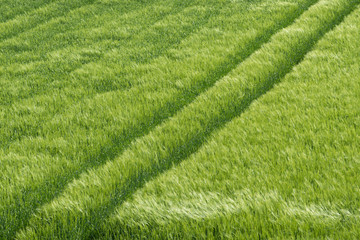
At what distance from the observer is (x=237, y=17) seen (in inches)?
306

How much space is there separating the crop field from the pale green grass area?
0.01 meters

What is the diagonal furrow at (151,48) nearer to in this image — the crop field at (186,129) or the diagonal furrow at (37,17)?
the crop field at (186,129)

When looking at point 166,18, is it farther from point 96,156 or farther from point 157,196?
point 157,196

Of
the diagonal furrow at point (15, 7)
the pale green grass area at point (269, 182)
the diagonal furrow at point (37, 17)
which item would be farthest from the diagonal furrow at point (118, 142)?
the diagonal furrow at point (15, 7)

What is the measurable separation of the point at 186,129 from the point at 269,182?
1.37 meters

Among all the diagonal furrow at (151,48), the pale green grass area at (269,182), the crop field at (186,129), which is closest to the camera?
the pale green grass area at (269,182)

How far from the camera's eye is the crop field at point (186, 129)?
2695mm

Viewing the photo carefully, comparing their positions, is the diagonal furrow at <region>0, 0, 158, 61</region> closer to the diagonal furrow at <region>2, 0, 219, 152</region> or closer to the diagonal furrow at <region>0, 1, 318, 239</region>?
the diagonal furrow at <region>2, 0, 219, 152</region>

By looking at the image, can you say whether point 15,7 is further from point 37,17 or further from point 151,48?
point 151,48

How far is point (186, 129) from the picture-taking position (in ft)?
13.4

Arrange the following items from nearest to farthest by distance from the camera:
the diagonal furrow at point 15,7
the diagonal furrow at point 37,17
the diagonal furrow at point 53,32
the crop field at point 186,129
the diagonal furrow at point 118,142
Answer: the crop field at point 186,129
the diagonal furrow at point 118,142
the diagonal furrow at point 53,32
the diagonal furrow at point 37,17
the diagonal furrow at point 15,7

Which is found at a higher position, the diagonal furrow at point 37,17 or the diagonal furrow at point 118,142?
the diagonal furrow at point 37,17

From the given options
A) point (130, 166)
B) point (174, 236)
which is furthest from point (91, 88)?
point (174, 236)

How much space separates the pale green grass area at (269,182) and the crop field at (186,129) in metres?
0.01
